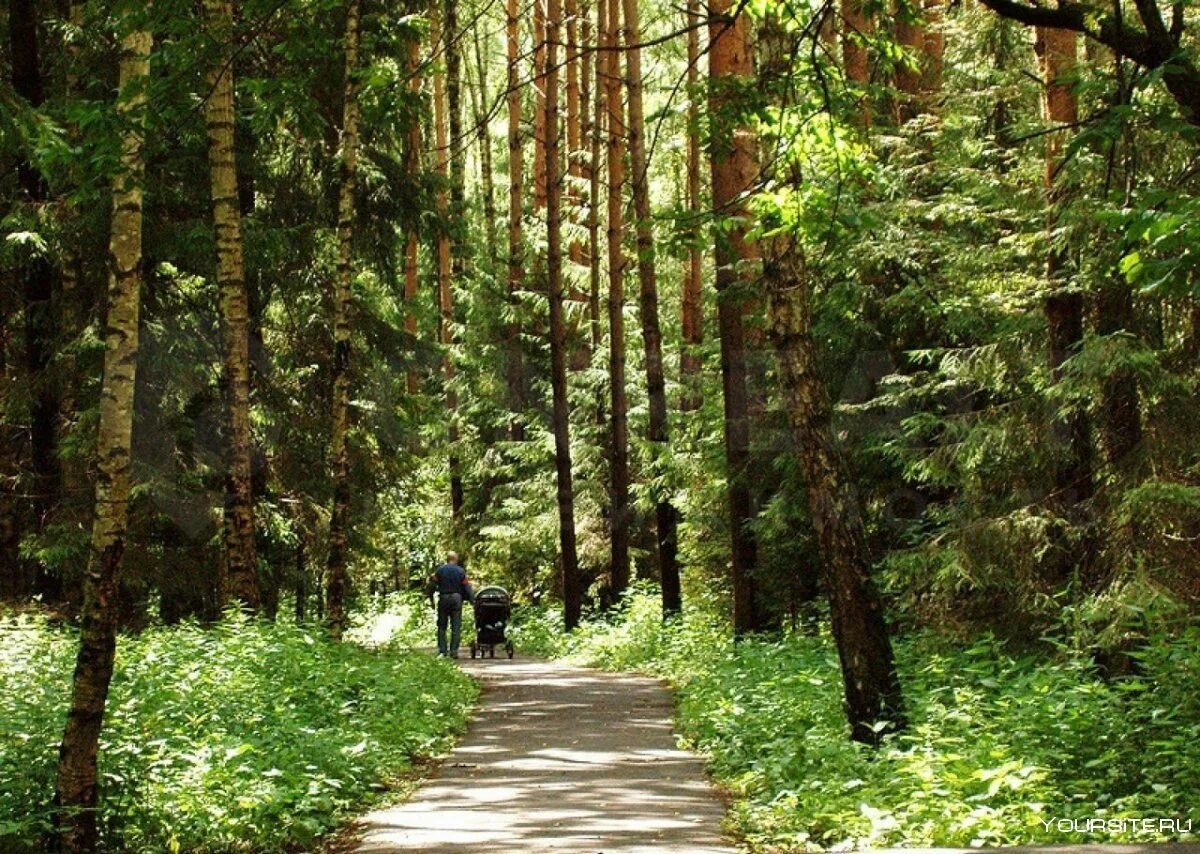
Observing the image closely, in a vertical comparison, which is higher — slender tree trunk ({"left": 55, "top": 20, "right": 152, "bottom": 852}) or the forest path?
slender tree trunk ({"left": 55, "top": 20, "right": 152, "bottom": 852})

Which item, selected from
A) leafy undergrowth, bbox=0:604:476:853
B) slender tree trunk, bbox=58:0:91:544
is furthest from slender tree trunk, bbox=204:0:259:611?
slender tree trunk, bbox=58:0:91:544

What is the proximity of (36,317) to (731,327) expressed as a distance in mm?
9264

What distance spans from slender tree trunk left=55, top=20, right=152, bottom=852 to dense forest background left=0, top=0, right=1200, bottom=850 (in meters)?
0.02

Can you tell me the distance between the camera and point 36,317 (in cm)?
1742

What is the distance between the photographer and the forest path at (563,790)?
307 inches

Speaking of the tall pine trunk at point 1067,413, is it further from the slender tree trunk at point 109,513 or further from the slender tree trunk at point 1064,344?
the slender tree trunk at point 109,513

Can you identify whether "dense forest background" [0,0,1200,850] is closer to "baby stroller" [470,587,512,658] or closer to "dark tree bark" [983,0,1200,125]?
"dark tree bark" [983,0,1200,125]

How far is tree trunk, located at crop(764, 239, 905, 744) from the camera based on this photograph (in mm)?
9969

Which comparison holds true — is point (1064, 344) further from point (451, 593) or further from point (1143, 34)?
point (451, 593)

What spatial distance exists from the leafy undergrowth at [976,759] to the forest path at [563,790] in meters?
0.45

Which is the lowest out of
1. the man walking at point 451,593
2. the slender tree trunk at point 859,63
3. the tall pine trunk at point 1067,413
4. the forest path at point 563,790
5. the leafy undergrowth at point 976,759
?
the forest path at point 563,790

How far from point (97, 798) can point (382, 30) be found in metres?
11.5

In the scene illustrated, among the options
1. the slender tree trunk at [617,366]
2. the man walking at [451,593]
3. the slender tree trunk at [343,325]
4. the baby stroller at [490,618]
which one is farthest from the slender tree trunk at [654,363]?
the slender tree trunk at [343,325]

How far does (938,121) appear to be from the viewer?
1452 centimetres
